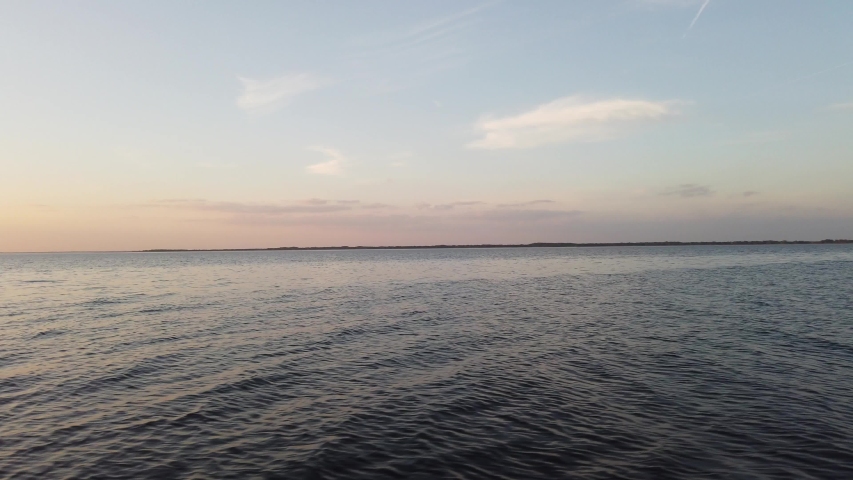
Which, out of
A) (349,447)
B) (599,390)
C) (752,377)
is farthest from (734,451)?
(349,447)

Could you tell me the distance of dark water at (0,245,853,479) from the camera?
498 inches

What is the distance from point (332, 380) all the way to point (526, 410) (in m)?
8.52

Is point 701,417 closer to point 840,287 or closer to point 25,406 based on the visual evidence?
point 25,406

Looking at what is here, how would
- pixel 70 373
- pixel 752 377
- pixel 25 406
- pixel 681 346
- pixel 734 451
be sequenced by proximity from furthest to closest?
pixel 681 346 → pixel 70 373 → pixel 752 377 → pixel 25 406 → pixel 734 451

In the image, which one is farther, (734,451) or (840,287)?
(840,287)

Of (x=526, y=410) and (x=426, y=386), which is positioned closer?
(x=526, y=410)

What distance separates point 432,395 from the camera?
723 inches

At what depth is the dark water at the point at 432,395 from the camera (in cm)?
1265

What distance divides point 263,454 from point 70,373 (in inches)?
585

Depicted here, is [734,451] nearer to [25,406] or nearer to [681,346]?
[681,346]

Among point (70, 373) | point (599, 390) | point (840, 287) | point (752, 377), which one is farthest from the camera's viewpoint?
point (840, 287)

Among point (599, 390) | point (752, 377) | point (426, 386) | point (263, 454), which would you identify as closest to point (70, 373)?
point (263, 454)

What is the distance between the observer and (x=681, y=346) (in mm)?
26484

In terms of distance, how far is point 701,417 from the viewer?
15555 mm
